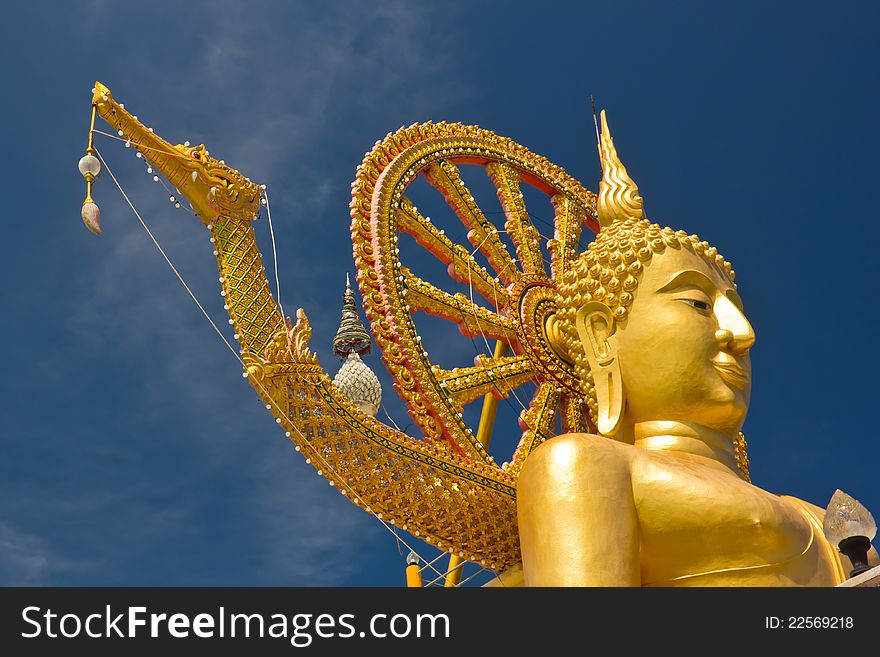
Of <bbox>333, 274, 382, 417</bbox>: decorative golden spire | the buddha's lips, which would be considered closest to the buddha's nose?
the buddha's lips

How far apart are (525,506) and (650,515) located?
72 cm

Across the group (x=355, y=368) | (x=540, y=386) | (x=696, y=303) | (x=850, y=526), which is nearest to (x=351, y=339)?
(x=355, y=368)

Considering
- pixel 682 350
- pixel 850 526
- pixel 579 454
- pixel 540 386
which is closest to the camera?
pixel 850 526

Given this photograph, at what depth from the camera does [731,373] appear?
7.79 m

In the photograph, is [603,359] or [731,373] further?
[603,359]

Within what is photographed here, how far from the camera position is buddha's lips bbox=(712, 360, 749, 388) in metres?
7.75

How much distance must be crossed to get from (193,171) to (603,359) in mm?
2892

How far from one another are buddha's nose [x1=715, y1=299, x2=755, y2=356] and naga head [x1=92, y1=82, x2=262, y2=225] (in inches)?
122

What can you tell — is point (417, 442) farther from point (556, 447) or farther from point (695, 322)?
point (695, 322)

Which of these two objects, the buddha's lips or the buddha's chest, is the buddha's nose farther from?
the buddha's chest

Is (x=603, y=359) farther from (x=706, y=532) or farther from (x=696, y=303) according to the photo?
(x=706, y=532)

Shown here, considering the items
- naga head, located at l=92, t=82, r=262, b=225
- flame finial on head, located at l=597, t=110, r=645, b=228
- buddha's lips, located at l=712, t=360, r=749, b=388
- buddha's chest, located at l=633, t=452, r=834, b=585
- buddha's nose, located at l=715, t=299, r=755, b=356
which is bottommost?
buddha's chest, located at l=633, t=452, r=834, b=585

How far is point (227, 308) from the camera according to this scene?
7.18m

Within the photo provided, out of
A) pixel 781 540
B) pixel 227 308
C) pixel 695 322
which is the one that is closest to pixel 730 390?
pixel 695 322
